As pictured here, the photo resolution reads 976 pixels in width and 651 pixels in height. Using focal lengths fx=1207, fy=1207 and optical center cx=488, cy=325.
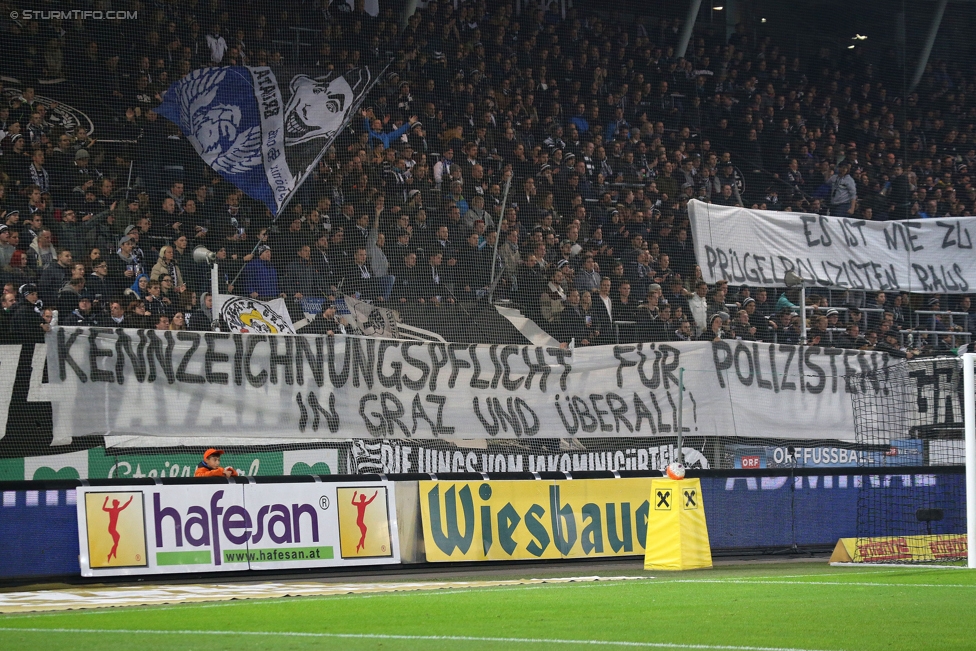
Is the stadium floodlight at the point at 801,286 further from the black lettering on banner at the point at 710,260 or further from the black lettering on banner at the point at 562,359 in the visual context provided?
the black lettering on banner at the point at 562,359

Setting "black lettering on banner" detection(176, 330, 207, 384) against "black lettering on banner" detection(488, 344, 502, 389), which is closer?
"black lettering on banner" detection(176, 330, 207, 384)

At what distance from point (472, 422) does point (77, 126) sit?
6906mm

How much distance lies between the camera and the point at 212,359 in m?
14.1

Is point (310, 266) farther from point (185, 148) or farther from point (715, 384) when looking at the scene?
point (715, 384)

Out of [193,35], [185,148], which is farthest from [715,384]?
[193,35]

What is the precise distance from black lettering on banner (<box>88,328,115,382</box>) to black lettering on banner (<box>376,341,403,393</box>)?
10.6 ft

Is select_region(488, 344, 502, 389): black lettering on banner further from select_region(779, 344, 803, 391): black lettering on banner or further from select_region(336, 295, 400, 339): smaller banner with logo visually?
select_region(779, 344, 803, 391): black lettering on banner

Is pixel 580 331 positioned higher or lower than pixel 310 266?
lower

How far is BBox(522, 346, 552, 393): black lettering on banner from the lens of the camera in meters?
15.7

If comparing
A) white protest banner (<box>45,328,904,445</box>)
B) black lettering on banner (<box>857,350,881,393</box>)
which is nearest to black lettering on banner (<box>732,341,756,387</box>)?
white protest banner (<box>45,328,904,445</box>)

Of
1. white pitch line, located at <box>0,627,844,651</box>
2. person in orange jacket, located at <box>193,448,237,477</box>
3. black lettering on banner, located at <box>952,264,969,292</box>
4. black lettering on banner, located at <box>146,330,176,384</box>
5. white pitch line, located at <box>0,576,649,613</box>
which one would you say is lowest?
white pitch line, located at <box>0,576,649,613</box>

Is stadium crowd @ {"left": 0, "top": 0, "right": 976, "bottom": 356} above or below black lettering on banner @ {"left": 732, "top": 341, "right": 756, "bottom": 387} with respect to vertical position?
above

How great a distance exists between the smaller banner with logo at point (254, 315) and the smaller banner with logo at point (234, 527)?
301 cm

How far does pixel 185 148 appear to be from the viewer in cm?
1733
